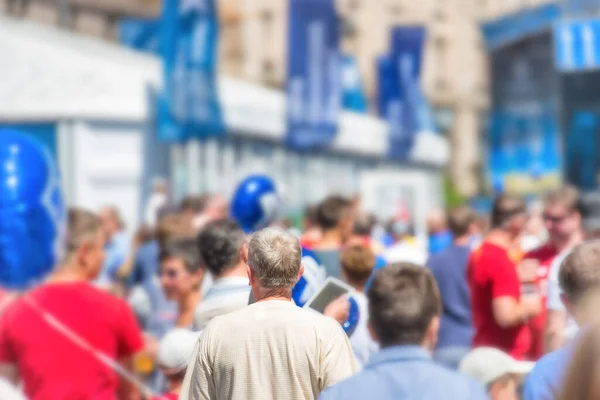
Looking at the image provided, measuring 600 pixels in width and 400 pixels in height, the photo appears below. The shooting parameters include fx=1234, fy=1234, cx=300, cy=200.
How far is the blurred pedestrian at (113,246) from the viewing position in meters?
10.7

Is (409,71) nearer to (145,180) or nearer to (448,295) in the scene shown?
(145,180)

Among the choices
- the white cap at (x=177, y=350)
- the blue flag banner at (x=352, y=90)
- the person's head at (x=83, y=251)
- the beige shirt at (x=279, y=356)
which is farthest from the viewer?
the blue flag banner at (x=352, y=90)

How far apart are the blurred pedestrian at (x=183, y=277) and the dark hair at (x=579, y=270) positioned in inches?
97.4

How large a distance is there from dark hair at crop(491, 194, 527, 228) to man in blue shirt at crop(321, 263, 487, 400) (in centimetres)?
335

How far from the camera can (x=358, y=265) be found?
6.06 meters

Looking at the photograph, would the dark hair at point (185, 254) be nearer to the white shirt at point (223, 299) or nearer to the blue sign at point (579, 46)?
the white shirt at point (223, 299)

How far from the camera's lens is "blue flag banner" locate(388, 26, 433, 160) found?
2620 centimetres

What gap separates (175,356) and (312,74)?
1380 centimetres

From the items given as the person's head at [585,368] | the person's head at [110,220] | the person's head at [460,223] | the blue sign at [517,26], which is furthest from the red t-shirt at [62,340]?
the blue sign at [517,26]

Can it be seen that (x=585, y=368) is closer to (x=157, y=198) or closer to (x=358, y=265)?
(x=358, y=265)

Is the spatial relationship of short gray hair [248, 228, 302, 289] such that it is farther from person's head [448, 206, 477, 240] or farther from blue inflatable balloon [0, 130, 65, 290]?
person's head [448, 206, 477, 240]

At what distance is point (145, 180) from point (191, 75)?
1511 mm

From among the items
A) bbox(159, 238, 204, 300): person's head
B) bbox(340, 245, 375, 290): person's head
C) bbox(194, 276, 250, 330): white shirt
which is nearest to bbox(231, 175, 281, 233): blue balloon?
bbox(340, 245, 375, 290): person's head

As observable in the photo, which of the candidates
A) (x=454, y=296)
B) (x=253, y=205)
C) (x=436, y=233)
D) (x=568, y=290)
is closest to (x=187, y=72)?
(x=436, y=233)
